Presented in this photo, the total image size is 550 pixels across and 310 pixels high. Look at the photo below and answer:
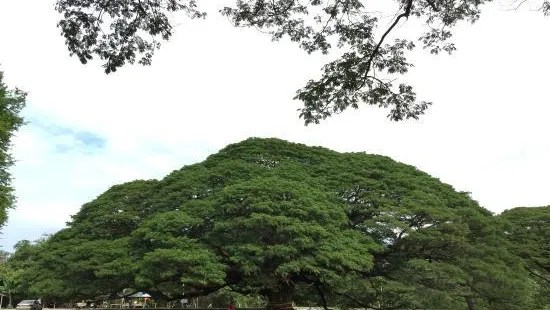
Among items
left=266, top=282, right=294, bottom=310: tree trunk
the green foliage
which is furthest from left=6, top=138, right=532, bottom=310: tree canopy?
the green foliage

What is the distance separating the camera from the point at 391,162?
2044 cm

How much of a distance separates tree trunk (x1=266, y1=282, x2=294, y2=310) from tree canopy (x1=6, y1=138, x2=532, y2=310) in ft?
0.16

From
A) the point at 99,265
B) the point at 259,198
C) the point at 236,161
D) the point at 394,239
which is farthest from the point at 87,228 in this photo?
the point at 394,239

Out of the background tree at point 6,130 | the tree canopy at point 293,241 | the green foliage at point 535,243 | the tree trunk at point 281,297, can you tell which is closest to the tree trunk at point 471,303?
the tree canopy at point 293,241

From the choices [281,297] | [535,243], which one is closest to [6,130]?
[281,297]

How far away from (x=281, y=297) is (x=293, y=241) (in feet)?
11.4

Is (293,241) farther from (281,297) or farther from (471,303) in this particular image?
(471,303)

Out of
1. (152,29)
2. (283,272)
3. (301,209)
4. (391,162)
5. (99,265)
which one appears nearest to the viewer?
(152,29)

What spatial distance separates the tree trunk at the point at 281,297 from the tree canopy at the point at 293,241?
5 cm

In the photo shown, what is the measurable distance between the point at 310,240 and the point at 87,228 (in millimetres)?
10132

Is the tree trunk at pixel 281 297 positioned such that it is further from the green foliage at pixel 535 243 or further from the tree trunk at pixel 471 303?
the green foliage at pixel 535 243

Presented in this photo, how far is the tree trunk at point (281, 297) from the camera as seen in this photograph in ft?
52.0

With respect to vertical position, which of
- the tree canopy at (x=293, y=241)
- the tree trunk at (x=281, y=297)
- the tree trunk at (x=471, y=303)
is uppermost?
the tree canopy at (x=293, y=241)

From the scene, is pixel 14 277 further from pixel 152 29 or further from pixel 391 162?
pixel 152 29
